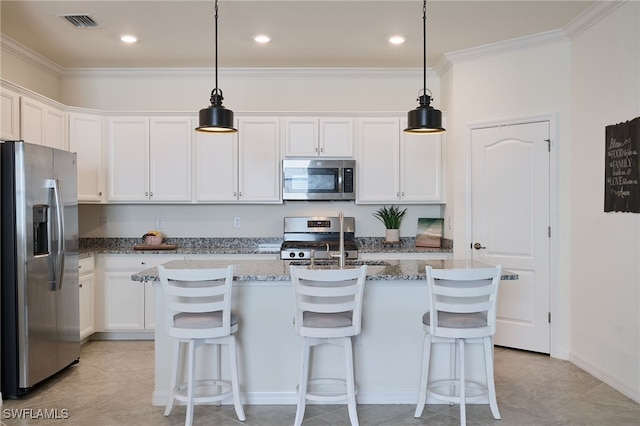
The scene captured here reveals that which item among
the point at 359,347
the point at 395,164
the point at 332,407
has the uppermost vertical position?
the point at 395,164

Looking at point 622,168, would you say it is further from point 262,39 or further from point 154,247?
point 154,247

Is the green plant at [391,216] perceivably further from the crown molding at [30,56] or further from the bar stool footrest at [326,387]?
the crown molding at [30,56]

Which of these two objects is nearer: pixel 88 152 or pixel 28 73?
pixel 28 73

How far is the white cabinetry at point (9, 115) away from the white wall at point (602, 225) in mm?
4521

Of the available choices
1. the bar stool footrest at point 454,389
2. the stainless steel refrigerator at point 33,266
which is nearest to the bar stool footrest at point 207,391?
the stainless steel refrigerator at point 33,266

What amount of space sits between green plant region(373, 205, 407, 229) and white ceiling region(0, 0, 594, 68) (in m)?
1.56

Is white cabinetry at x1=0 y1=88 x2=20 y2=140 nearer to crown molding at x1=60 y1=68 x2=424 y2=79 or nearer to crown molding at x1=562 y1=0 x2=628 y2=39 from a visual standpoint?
crown molding at x1=60 y1=68 x2=424 y2=79

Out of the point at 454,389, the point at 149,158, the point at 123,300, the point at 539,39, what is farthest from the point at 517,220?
the point at 123,300

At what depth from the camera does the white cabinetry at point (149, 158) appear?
5.12 m

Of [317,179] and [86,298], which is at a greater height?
[317,179]

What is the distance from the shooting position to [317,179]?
5121mm

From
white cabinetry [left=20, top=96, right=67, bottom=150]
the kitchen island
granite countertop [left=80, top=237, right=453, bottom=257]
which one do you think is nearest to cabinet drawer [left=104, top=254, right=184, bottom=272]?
granite countertop [left=80, top=237, right=453, bottom=257]

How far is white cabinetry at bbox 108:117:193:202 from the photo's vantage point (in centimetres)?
512

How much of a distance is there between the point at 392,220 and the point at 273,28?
2.35m
